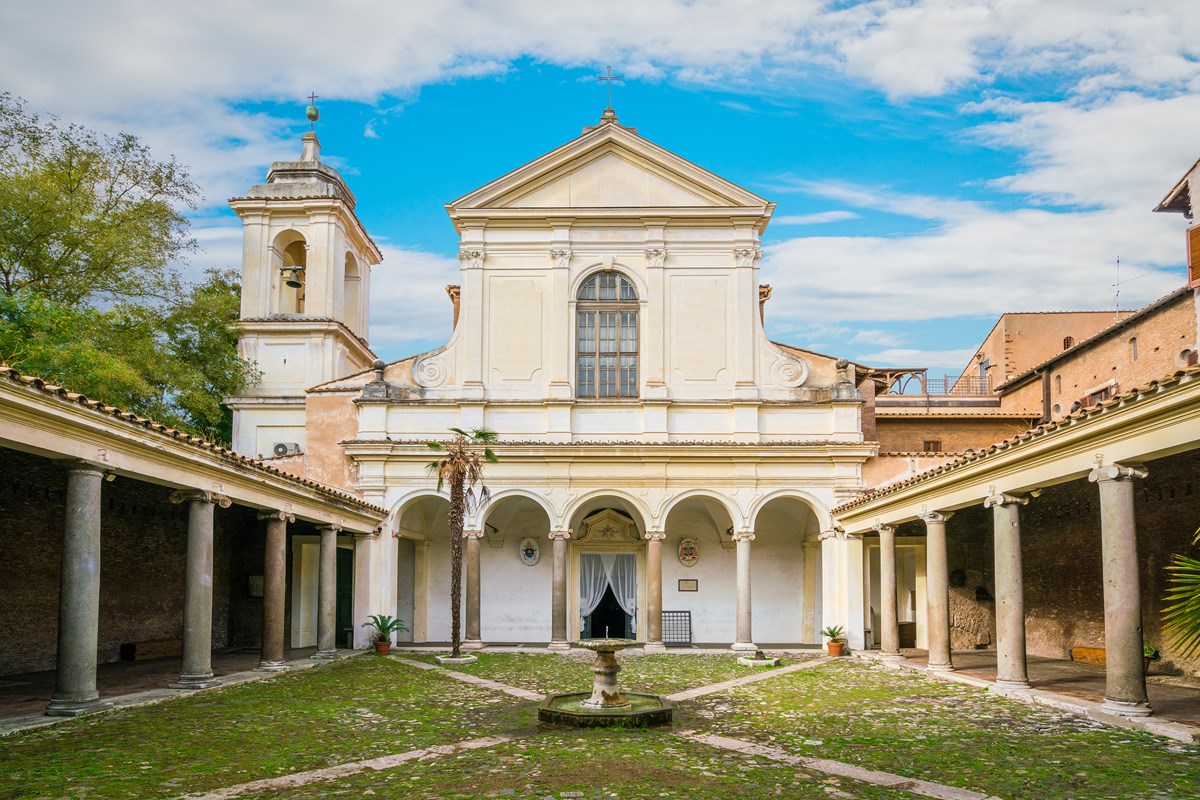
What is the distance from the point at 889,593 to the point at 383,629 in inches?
439

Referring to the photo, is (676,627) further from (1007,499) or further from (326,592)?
(1007,499)

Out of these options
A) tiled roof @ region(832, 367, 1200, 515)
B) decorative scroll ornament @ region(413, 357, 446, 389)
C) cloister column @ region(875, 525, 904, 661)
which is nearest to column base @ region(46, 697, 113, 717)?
tiled roof @ region(832, 367, 1200, 515)

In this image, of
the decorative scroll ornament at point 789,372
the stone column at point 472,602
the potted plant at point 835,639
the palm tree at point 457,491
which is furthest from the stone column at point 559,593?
the decorative scroll ornament at point 789,372

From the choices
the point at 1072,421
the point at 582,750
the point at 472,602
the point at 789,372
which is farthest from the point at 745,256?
the point at 582,750

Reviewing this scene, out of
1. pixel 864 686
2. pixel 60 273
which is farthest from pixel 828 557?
pixel 60 273

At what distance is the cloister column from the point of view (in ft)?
69.8

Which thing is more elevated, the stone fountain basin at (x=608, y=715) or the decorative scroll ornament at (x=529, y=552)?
the decorative scroll ornament at (x=529, y=552)

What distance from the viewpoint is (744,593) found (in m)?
24.8

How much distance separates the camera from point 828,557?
25.3 metres

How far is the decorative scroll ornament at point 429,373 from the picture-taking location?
86.7 ft

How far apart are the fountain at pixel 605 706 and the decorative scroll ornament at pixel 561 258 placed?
14.2 metres

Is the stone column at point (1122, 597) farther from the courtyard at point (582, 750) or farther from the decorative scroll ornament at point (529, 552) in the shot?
the decorative scroll ornament at point (529, 552)

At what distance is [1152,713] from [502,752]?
7.48 meters

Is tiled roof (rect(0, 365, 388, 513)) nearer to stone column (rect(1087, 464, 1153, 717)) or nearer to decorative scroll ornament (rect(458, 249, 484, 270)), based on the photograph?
decorative scroll ornament (rect(458, 249, 484, 270))
